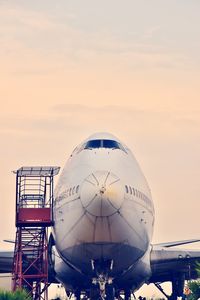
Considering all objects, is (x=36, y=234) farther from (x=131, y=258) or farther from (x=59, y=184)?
(x=131, y=258)

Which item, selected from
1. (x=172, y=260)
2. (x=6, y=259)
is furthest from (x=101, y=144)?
(x=6, y=259)

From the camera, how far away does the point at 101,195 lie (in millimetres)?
54750

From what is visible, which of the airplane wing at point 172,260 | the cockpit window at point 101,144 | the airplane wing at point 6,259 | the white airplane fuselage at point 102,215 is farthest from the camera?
the airplane wing at point 6,259

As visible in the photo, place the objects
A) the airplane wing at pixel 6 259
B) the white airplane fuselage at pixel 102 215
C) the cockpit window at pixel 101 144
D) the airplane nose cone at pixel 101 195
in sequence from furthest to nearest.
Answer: the airplane wing at pixel 6 259
the cockpit window at pixel 101 144
the white airplane fuselage at pixel 102 215
the airplane nose cone at pixel 101 195

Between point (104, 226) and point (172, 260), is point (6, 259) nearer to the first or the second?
point (172, 260)

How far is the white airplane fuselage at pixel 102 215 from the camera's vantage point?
5603 cm

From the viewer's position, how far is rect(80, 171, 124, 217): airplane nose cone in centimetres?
5500

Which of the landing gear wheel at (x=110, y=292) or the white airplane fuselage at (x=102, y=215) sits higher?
the white airplane fuselage at (x=102, y=215)

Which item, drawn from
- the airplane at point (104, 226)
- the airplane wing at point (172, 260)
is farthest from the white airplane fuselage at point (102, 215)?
the airplane wing at point (172, 260)

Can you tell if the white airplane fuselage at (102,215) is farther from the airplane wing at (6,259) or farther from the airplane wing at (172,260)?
the airplane wing at (6,259)

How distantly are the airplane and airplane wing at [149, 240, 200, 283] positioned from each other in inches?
2.5

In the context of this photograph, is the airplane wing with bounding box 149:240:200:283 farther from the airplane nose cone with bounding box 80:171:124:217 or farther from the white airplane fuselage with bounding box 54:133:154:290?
the airplane nose cone with bounding box 80:171:124:217

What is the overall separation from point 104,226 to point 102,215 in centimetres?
107

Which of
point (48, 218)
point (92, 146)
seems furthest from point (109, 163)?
point (48, 218)
